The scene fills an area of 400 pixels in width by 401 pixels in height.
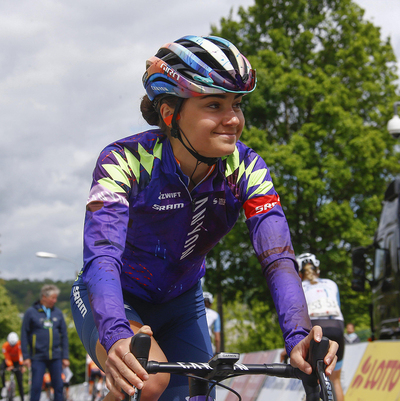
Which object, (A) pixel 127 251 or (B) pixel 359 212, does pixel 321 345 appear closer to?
(A) pixel 127 251

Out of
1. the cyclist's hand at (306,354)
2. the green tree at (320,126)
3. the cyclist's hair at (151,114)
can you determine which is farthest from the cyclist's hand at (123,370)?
the green tree at (320,126)

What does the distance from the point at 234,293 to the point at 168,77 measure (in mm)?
22743

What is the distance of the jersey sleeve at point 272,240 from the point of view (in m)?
2.44

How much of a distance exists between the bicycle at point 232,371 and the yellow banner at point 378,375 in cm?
455

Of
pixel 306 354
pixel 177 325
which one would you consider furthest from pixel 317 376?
pixel 177 325

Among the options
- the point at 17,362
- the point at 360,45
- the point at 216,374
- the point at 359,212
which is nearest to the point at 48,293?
the point at 17,362

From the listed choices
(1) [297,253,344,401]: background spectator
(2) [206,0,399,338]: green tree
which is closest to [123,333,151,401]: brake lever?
(1) [297,253,344,401]: background spectator

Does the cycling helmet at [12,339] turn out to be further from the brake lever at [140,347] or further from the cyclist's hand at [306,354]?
the brake lever at [140,347]

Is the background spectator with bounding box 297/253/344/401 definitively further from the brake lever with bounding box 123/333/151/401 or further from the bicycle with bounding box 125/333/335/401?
the brake lever with bounding box 123/333/151/401

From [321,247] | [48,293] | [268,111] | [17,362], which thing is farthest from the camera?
[268,111]

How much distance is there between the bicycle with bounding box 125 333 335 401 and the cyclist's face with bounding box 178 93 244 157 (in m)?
1.07

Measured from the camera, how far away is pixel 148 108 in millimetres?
3344

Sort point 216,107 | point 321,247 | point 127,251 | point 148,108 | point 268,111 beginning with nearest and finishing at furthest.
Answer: point 216,107
point 127,251
point 148,108
point 321,247
point 268,111

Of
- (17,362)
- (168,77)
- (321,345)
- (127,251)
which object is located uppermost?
(168,77)
